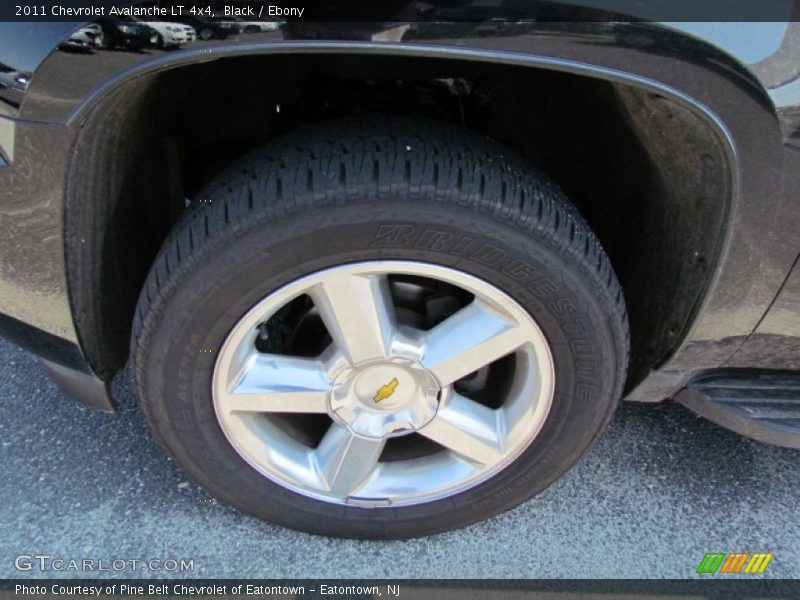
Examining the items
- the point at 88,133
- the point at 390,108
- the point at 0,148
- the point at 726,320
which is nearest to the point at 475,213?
the point at 390,108

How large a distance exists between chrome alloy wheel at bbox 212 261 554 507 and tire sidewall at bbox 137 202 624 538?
0.03 m

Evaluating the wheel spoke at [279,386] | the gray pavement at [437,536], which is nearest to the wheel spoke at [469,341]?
the wheel spoke at [279,386]

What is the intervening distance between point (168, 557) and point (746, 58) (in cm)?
166

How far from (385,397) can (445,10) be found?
33.2 inches

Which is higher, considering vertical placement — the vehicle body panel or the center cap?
the vehicle body panel

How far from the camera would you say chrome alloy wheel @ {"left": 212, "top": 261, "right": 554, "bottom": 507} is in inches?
59.1

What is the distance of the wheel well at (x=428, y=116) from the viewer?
145 cm

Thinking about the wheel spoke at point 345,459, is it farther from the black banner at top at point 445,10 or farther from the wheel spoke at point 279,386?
the black banner at top at point 445,10

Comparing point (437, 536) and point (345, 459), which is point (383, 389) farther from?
point (437, 536)

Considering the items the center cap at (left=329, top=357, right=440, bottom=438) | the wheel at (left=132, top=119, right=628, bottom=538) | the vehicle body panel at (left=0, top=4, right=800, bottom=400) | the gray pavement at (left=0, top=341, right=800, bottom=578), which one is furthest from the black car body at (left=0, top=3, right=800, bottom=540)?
the center cap at (left=329, top=357, right=440, bottom=438)

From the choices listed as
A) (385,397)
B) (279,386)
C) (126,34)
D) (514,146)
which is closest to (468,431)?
(385,397)

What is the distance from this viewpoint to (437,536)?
185 cm

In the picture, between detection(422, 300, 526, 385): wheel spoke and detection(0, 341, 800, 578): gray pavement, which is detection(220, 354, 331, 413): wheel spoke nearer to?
detection(422, 300, 526, 385): wheel spoke

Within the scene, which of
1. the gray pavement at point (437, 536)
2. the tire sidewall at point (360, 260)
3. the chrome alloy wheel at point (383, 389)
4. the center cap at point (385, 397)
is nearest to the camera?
the tire sidewall at point (360, 260)
